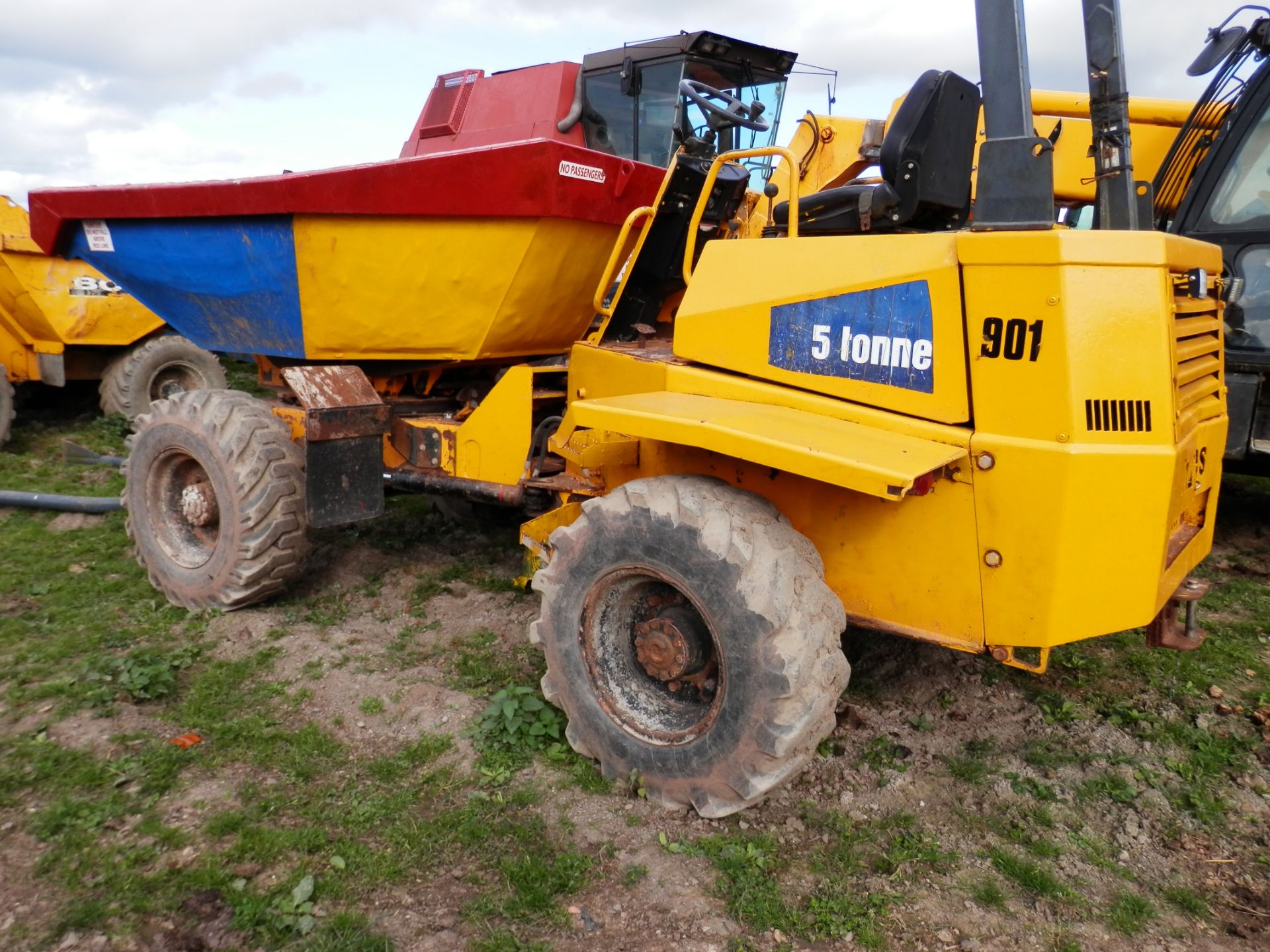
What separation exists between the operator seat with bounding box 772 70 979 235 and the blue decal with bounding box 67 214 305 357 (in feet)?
7.97

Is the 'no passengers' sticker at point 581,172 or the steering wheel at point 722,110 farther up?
the steering wheel at point 722,110

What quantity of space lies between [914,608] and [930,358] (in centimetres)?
76

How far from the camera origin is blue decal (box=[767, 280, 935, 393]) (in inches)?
106

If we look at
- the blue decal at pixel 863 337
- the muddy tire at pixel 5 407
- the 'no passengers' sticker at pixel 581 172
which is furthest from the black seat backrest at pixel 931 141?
the muddy tire at pixel 5 407

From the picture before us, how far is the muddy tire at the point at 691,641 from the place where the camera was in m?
2.63

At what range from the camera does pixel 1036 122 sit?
5605mm

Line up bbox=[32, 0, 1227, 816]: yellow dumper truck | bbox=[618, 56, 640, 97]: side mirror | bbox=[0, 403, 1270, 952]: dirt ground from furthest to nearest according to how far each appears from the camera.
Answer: bbox=[618, 56, 640, 97]: side mirror < bbox=[32, 0, 1227, 816]: yellow dumper truck < bbox=[0, 403, 1270, 952]: dirt ground

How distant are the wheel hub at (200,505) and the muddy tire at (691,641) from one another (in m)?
2.19

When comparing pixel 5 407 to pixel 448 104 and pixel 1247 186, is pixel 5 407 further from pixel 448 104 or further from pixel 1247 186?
pixel 1247 186

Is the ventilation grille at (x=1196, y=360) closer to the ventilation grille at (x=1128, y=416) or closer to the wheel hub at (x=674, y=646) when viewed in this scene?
Result: the ventilation grille at (x=1128, y=416)

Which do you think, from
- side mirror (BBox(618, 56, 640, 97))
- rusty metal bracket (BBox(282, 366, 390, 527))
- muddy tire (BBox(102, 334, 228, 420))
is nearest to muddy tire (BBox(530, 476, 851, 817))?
rusty metal bracket (BBox(282, 366, 390, 527))

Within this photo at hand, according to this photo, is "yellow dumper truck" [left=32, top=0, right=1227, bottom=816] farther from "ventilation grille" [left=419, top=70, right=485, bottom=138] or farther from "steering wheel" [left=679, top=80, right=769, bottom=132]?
"ventilation grille" [left=419, top=70, right=485, bottom=138]

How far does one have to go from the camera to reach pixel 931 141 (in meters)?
3.08

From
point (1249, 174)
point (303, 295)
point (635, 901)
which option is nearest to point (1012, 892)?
point (635, 901)
